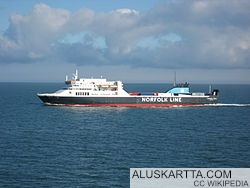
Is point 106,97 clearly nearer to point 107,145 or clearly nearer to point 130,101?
point 130,101

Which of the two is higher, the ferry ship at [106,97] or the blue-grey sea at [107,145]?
the ferry ship at [106,97]

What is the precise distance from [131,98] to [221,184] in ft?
205

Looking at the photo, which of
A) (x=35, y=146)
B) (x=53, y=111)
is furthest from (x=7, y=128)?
(x=53, y=111)

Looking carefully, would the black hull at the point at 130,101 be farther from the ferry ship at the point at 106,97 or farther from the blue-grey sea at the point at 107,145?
the blue-grey sea at the point at 107,145

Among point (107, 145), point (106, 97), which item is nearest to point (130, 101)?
point (106, 97)

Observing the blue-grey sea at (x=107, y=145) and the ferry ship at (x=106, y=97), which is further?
the ferry ship at (x=106, y=97)

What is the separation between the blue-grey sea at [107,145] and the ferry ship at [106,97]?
406 inches

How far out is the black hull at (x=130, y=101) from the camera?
283 feet

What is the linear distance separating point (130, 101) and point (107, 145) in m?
44.5

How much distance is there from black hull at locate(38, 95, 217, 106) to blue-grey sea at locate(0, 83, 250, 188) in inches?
397

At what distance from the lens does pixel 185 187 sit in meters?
29.1

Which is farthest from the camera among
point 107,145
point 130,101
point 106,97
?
point 130,101

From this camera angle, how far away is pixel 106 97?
286 ft

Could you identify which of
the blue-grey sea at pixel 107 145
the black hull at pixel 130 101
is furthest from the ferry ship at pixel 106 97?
the blue-grey sea at pixel 107 145
